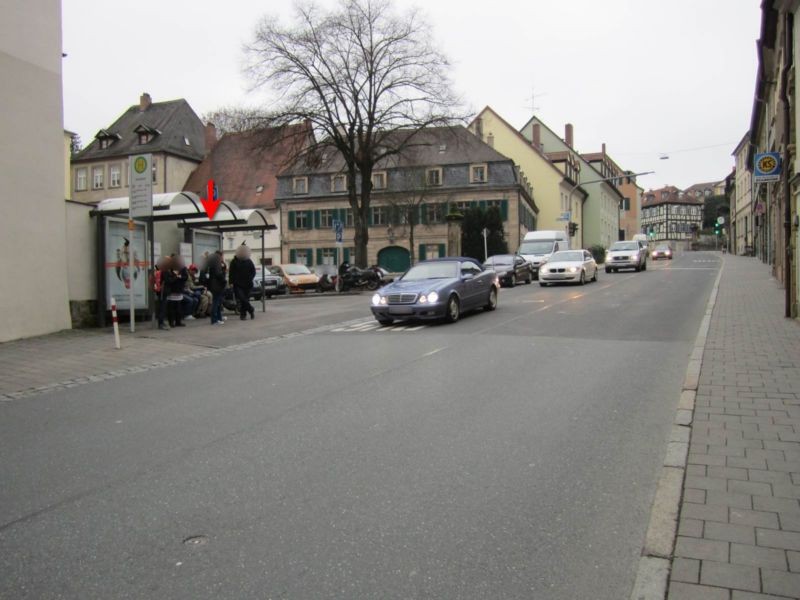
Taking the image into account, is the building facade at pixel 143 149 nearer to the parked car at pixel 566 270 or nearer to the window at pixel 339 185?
the window at pixel 339 185

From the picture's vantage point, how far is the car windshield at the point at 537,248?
121ft

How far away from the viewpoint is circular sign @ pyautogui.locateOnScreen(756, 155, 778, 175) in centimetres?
1426

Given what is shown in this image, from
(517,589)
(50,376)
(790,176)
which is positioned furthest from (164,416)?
(790,176)

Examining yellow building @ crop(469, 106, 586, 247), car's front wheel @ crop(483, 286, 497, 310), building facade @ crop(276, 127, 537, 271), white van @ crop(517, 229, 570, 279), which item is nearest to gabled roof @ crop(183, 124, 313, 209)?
building facade @ crop(276, 127, 537, 271)

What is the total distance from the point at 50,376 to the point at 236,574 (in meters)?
7.44

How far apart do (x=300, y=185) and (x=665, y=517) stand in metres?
59.5

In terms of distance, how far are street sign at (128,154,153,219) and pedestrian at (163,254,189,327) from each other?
160 centimetres

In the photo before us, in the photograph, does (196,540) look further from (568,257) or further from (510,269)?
(510,269)

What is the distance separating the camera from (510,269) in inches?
1150

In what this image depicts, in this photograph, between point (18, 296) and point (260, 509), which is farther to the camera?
point (18, 296)

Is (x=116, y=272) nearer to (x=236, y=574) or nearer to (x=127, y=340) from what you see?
(x=127, y=340)

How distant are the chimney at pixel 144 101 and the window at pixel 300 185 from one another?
808 inches

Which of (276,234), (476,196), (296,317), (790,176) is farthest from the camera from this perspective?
(276,234)

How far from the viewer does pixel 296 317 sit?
17859mm
